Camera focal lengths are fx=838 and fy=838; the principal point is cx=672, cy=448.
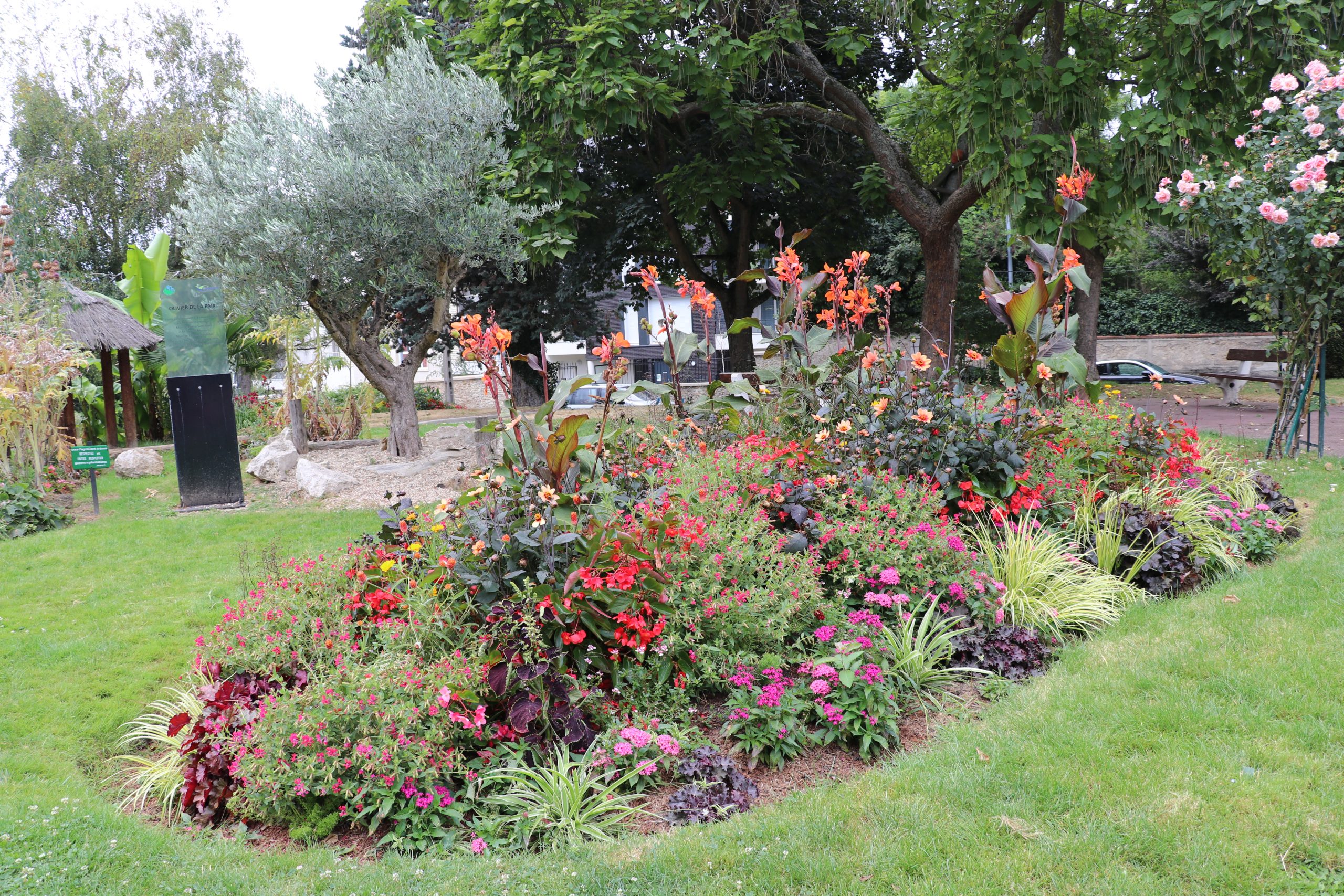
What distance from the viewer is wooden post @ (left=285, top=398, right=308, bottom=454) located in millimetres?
12594

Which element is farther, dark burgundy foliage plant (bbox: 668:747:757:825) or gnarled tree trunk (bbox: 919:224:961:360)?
gnarled tree trunk (bbox: 919:224:961:360)

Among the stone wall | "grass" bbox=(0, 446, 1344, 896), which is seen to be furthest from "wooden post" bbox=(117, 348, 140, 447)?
the stone wall

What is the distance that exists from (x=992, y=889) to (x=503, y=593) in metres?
2.09

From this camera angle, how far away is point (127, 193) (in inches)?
896

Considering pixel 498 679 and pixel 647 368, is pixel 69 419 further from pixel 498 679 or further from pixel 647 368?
pixel 647 368

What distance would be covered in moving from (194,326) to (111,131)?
17622 mm

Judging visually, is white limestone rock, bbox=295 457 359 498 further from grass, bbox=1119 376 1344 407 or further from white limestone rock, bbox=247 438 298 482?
grass, bbox=1119 376 1344 407

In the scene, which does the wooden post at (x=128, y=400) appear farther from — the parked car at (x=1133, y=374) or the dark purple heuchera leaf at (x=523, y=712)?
the parked car at (x=1133, y=374)

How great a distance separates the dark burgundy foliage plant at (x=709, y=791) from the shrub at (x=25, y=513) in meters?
7.53

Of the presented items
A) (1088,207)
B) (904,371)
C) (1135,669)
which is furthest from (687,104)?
(1135,669)

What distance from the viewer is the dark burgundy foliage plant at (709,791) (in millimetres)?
2811

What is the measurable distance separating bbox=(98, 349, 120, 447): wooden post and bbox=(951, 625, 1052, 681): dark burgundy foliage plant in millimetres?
16408

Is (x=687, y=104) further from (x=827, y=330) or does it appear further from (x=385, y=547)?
(x=385, y=547)

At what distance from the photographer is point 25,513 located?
26.0ft
